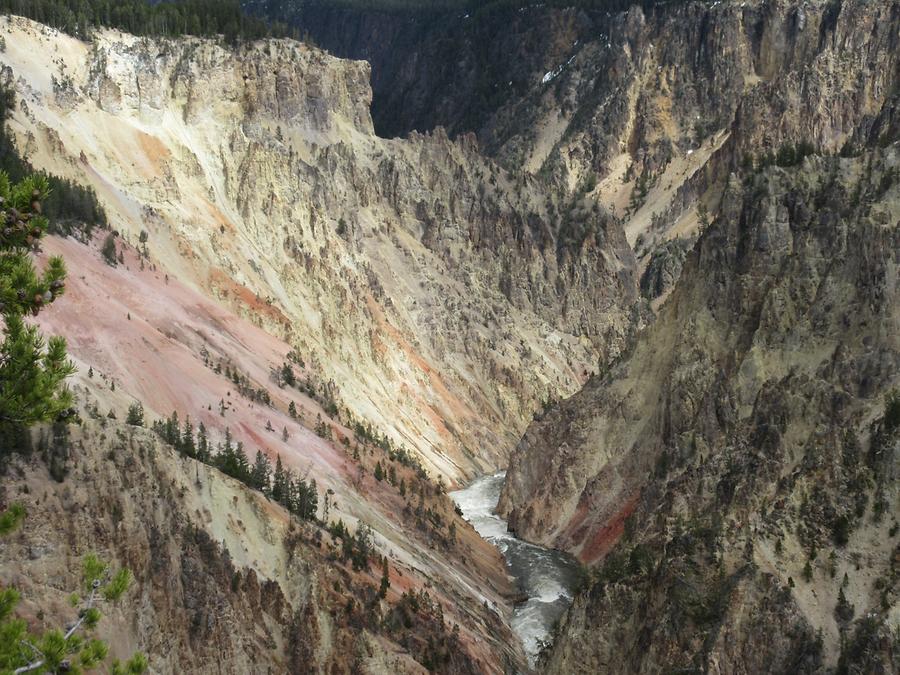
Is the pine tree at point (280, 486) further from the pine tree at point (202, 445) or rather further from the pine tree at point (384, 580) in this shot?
the pine tree at point (384, 580)

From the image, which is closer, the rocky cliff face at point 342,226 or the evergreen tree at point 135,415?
the evergreen tree at point 135,415

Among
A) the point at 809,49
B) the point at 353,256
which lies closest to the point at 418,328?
the point at 353,256

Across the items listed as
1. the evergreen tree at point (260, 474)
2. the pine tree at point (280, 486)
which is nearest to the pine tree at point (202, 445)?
the evergreen tree at point (260, 474)

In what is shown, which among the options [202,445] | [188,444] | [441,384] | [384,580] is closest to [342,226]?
[441,384]

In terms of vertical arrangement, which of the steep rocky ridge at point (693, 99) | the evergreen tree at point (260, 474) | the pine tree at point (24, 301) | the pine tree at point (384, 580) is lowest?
the evergreen tree at point (260, 474)

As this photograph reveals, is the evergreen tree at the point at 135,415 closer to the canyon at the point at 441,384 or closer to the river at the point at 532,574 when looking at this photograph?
the canyon at the point at 441,384

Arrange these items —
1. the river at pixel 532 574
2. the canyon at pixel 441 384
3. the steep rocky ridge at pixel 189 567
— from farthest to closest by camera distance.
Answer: the river at pixel 532 574
the canyon at pixel 441 384
the steep rocky ridge at pixel 189 567

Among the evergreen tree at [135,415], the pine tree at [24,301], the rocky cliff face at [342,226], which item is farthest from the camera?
the rocky cliff face at [342,226]

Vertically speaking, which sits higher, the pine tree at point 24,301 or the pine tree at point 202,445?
the pine tree at point 24,301
